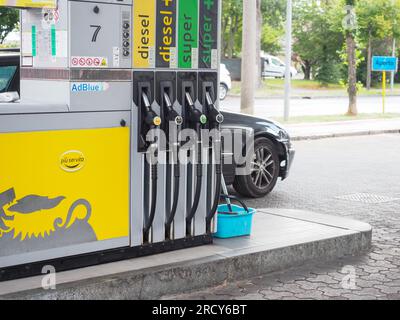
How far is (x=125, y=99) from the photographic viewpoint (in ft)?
17.3

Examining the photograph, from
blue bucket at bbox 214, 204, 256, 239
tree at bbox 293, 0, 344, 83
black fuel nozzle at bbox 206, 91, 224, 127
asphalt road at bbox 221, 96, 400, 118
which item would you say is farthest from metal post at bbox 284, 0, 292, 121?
tree at bbox 293, 0, 344, 83

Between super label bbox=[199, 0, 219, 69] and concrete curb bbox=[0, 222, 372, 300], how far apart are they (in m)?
1.52

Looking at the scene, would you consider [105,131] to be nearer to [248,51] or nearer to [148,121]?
[148,121]

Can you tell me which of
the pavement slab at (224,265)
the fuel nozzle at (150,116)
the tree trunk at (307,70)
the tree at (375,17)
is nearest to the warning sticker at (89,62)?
the fuel nozzle at (150,116)

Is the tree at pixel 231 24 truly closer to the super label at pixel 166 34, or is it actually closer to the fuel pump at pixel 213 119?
the fuel pump at pixel 213 119

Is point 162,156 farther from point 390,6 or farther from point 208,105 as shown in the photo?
point 390,6

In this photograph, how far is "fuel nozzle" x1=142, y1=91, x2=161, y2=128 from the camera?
5266mm

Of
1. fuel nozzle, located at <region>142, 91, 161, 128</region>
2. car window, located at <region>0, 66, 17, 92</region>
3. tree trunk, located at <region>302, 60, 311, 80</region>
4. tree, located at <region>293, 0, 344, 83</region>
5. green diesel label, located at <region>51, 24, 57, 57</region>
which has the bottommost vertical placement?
fuel nozzle, located at <region>142, 91, 161, 128</region>

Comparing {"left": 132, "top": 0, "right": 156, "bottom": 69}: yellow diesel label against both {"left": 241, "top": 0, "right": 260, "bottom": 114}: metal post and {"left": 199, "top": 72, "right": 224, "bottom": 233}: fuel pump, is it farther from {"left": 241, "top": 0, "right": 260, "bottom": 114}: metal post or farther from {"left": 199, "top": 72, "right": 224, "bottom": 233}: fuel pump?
{"left": 241, "top": 0, "right": 260, "bottom": 114}: metal post

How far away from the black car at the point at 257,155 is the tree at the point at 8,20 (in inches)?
395

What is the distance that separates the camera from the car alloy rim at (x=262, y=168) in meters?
9.46

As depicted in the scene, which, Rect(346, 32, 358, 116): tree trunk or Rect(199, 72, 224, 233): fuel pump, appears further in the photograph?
Rect(346, 32, 358, 116): tree trunk

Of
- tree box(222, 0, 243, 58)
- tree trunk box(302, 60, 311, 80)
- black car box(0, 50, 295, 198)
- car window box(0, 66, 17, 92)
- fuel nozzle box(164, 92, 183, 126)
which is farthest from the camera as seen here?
tree trunk box(302, 60, 311, 80)

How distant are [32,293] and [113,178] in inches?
41.0
